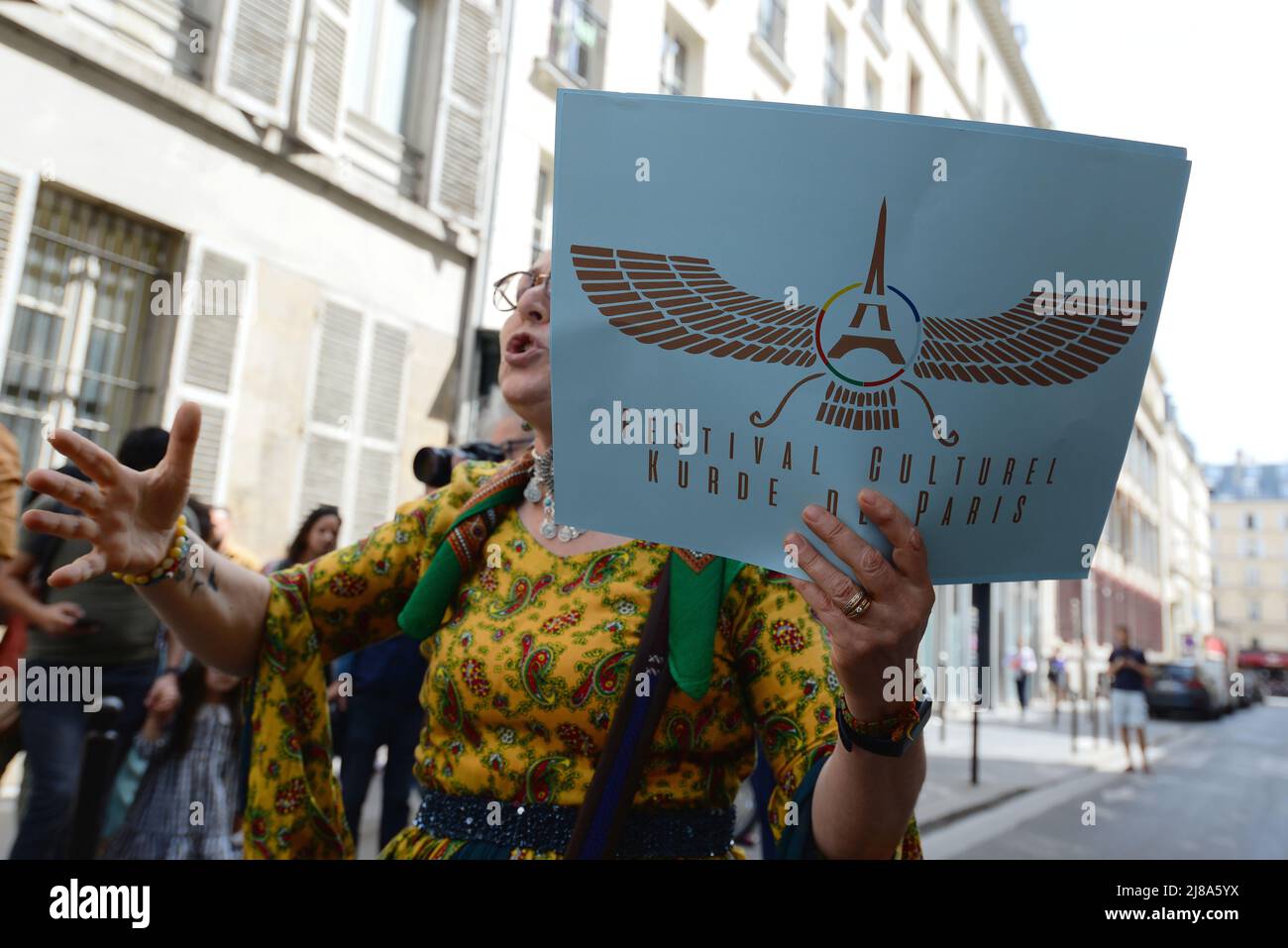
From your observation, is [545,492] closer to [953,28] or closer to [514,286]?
[514,286]

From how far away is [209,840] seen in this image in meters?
3.51

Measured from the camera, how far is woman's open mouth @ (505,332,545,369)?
1.42m

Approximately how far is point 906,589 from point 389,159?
356 inches

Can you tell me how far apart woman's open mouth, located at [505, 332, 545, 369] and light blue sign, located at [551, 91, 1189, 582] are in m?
0.48

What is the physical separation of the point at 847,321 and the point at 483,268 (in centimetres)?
918

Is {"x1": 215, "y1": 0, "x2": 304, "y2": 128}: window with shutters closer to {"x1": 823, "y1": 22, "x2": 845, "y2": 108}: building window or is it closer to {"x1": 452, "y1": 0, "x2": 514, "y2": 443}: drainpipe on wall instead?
{"x1": 452, "y1": 0, "x2": 514, "y2": 443}: drainpipe on wall

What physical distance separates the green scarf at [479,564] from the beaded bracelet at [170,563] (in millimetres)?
308

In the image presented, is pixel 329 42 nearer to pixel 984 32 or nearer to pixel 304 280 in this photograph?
pixel 304 280

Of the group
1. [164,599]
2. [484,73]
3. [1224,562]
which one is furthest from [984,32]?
[1224,562]

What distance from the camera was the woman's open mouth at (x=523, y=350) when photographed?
1416 millimetres

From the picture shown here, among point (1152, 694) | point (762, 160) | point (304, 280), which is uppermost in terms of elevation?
point (304, 280)

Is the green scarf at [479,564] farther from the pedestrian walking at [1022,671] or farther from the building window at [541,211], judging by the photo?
the pedestrian walking at [1022,671]

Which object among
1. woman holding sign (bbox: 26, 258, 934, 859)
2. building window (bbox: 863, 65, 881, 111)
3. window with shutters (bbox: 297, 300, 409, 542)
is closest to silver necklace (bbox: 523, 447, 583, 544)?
woman holding sign (bbox: 26, 258, 934, 859)

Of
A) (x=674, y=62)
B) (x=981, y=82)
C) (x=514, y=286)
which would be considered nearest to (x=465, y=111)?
(x=674, y=62)
